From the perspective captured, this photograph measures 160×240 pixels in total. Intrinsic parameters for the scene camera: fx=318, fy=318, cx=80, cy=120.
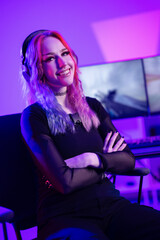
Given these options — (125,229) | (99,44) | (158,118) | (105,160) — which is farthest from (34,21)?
(125,229)

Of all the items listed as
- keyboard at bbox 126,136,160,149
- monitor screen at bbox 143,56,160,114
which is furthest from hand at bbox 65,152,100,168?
monitor screen at bbox 143,56,160,114

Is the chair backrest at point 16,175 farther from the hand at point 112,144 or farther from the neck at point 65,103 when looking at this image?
the hand at point 112,144

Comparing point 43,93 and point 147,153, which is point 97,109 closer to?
point 43,93

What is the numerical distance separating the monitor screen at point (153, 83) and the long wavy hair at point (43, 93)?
146 cm

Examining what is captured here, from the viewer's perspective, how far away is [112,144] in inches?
66.9

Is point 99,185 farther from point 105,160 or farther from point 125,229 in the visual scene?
point 125,229

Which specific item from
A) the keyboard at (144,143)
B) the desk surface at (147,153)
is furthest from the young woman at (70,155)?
the keyboard at (144,143)

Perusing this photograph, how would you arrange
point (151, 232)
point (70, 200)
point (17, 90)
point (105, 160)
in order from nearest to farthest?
point (151, 232) → point (70, 200) → point (105, 160) → point (17, 90)

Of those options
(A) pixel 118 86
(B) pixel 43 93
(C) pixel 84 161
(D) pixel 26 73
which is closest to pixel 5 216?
(C) pixel 84 161

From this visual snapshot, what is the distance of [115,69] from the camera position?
9.97ft

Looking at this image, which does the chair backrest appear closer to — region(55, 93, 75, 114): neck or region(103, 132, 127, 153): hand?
region(55, 93, 75, 114): neck

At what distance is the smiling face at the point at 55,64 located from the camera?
5.41 feet

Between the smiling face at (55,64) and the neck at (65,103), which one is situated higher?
the smiling face at (55,64)

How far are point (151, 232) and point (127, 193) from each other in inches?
89.4
